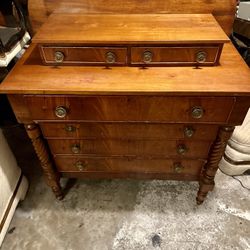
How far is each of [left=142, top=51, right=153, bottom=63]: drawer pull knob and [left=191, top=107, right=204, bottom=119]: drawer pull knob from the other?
0.25 metres

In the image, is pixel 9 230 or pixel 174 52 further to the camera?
pixel 9 230

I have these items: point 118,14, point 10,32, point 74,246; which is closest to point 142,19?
point 118,14

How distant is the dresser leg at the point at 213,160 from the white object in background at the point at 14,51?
40.6 inches

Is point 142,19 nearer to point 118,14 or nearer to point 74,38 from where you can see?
point 118,14

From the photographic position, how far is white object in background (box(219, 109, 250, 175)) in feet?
4.41

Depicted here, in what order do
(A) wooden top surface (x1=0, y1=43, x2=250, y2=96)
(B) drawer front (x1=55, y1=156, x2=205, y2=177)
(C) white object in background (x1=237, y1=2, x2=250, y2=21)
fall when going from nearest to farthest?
1. (A) wooden top surface (x1=0, y1=43, x2=250, y2=96)
2. (B) drawer front (x1=55, y1=156, x2=205, y2=177)
3. (C) white object in background (x1=237, y1=2, x2=250, y2=21)

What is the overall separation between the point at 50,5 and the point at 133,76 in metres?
0.62

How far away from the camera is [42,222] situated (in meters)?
1.33

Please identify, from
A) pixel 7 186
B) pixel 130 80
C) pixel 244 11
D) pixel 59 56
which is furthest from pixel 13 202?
pixel 244 11

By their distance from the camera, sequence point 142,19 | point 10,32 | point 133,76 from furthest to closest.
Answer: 1. point 10,32
2. point 142,19
3. point 133,76

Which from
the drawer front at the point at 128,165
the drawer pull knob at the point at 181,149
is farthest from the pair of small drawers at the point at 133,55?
the drawer front at the point at 128,165

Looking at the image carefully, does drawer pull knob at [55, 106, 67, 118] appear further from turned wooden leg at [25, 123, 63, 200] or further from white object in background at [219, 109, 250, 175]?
white object in background at [219, 109, 250, 175]

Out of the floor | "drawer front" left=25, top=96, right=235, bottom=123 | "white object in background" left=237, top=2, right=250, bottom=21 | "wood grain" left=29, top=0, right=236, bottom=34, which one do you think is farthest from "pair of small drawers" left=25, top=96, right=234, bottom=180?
"white object in background" left=237, top=2, right=250, bottom=21

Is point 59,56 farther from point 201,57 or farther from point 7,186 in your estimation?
point 7,186
